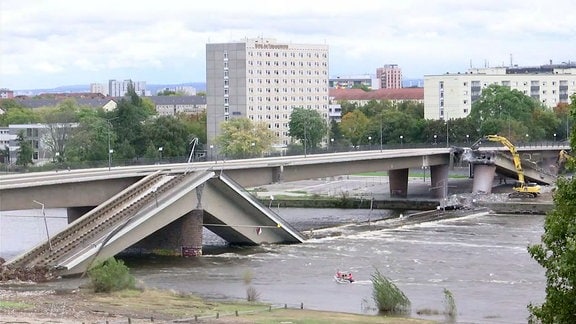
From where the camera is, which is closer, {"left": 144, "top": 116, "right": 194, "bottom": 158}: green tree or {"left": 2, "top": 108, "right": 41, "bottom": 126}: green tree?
{"left": 144, "top": 116, "right": 194, "bottom": 158}: green tree

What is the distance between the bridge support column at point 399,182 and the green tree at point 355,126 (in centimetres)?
4085

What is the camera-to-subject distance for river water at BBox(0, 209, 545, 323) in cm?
5006

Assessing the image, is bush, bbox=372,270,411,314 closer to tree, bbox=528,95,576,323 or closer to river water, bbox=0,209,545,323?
river water, bbox=0,209,545,323

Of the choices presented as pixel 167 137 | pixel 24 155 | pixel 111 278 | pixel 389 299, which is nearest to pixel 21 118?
pixel 24 155

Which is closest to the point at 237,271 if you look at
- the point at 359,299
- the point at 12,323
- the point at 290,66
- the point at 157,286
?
the point at 157,286

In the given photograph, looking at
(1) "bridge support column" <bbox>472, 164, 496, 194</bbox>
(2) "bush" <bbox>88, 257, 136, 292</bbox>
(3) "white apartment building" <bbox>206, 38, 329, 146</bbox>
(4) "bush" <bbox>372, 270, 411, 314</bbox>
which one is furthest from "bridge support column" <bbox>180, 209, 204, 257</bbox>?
(3) "white apartment building" <bbox>206, 38, 329, 146</bbox>

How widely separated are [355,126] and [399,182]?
5514 cm

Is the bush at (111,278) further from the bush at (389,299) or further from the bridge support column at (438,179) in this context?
the bridge support column at (438,179)

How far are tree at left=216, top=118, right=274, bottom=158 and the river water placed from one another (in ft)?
152

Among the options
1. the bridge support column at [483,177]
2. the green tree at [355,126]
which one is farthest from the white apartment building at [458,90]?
the bridge support column at [483,177]

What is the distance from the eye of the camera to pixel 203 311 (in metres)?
44.9

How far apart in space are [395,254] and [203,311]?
22.0 meters

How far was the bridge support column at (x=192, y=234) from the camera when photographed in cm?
6569

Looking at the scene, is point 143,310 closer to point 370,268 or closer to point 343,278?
point 343,278
